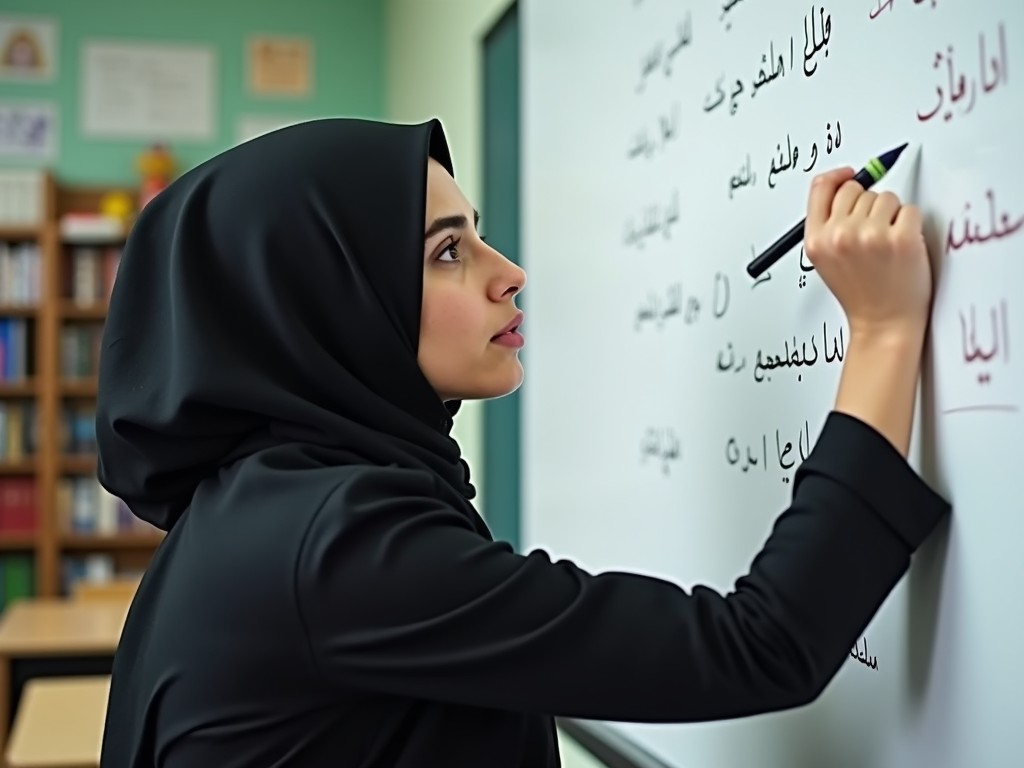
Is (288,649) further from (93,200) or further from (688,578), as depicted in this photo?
(93,200)

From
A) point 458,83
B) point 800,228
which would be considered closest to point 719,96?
point 800,228

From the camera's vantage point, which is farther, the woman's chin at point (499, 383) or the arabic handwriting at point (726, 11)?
the arabic handwriting at point (726, 11)

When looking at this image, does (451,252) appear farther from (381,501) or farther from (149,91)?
(149,91)

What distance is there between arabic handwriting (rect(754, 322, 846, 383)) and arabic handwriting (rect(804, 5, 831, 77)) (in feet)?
0.73

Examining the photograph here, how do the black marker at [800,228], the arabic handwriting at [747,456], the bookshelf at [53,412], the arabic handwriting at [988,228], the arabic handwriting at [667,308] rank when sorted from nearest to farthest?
the arabic handwriting at [988,228], the black marker at [800,228], the arabic handwriting at [747,456], the arabic handwriting at [667,308], the bookshelf at [53,412]

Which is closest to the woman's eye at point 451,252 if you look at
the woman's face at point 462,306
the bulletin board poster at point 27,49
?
the woman's face at point 462,306

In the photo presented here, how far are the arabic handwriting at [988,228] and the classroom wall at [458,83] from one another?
1.35m

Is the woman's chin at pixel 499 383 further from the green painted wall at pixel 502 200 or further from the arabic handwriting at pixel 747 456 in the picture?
the green painted wall at pixel 502 200

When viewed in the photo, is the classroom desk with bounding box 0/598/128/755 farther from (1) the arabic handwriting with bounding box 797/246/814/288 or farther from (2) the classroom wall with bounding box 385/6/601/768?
(1) the arabic handwriting with bounding box 797/246/814/288

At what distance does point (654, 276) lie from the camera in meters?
1.41

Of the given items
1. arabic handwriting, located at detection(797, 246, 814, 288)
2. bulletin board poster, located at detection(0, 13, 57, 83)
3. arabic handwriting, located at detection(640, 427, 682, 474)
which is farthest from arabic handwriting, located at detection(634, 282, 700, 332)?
bulletin board poster, located at detection(0, 13, 57, 83)

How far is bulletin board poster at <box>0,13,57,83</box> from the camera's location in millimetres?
4699

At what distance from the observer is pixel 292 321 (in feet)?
3.04

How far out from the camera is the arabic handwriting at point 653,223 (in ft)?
4.43
